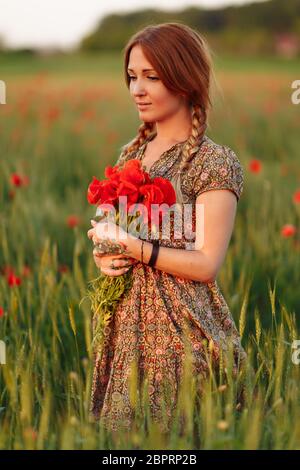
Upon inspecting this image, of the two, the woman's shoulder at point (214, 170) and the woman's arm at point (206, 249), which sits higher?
the woman's shoulder at point (214, 170)

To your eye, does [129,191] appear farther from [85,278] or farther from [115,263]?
[85,278]

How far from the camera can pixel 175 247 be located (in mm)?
2088

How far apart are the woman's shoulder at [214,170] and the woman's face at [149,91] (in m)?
0.14

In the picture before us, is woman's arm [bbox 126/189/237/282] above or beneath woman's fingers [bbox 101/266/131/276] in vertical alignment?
above

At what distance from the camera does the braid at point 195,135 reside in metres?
2.09

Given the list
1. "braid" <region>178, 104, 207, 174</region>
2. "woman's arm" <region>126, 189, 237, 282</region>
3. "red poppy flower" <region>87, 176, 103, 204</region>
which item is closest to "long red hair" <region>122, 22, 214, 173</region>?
"braid" <region>178, 104, 207, 174</region>

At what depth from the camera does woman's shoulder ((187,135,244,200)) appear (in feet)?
6.73

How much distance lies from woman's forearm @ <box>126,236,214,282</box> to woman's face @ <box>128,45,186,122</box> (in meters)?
0.40

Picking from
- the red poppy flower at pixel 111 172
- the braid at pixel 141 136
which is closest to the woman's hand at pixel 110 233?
the red poppy flower at pixel 111 172

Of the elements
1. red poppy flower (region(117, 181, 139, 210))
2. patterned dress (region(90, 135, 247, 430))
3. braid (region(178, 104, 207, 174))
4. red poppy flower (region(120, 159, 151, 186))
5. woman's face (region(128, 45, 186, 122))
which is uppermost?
woman's face (region(128, 45, 186, 122))

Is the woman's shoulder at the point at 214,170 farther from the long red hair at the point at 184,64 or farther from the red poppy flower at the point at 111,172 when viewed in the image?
the red poppy flower at the point at 111,172

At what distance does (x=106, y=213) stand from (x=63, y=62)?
96.9 feet

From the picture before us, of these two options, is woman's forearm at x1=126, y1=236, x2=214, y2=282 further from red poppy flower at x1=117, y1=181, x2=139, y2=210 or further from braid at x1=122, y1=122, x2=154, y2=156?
braid at x1=122, y1=122, x2=154, y2=156

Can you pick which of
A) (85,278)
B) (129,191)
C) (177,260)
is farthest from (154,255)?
(85,278)
